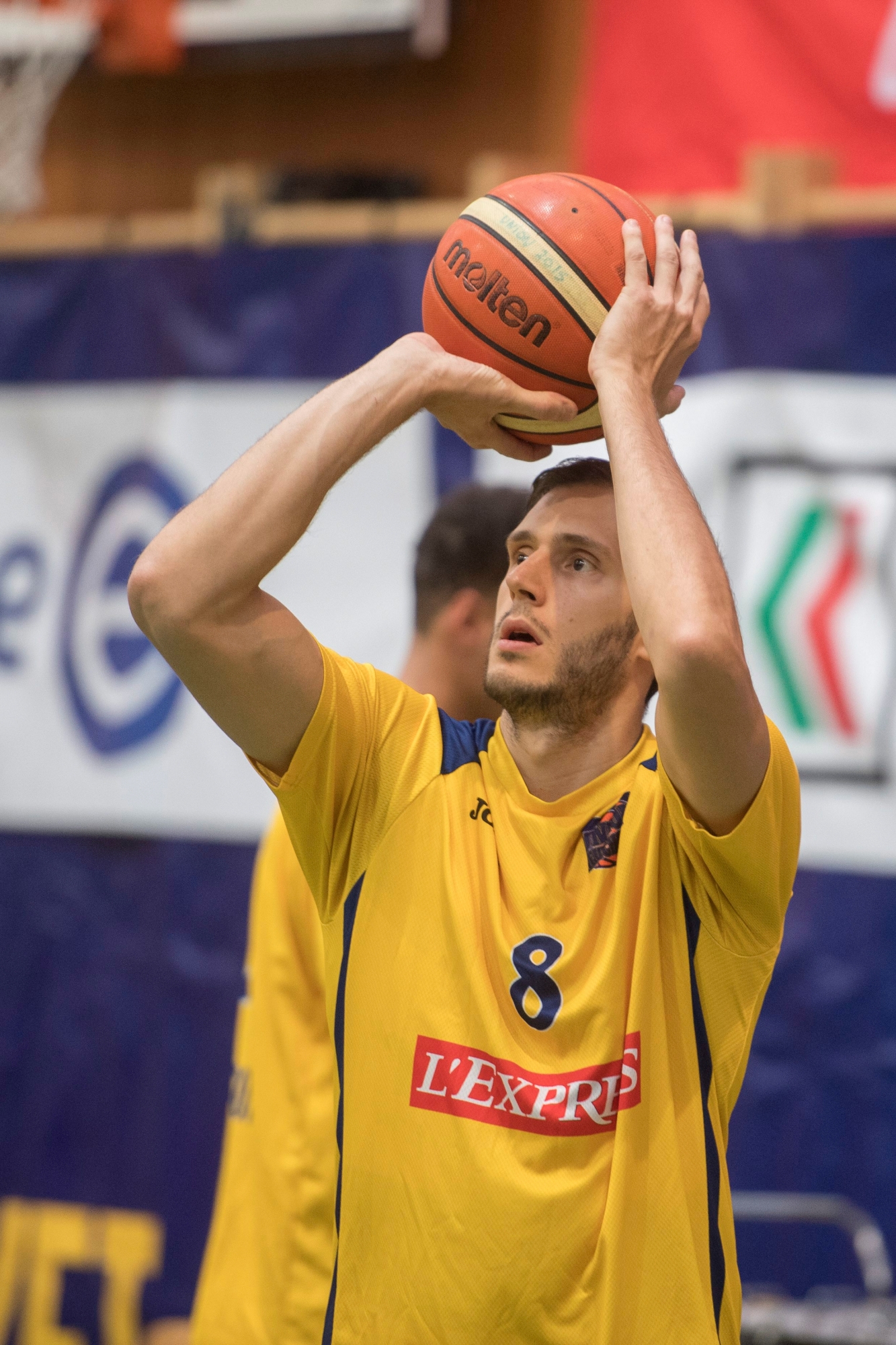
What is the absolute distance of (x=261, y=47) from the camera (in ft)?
→ 17.2

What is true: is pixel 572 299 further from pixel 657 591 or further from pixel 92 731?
pixel 92 731

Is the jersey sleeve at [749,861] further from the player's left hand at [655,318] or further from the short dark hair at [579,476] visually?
the player's left hand at [655,318]

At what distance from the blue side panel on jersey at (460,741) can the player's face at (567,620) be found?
127mm

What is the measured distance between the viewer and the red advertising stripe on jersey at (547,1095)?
5.46ft

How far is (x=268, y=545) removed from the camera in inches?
66.8

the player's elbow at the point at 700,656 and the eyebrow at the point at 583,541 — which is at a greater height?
the eyebrow at the point at 583,541

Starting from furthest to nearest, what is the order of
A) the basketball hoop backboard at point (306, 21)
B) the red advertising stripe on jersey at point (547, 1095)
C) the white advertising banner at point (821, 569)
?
the basketball hoop backboard at point (306, 21)
the white advertising banner at point (821, 569)
the red advertising stripe on jersey at point (547, 1095)

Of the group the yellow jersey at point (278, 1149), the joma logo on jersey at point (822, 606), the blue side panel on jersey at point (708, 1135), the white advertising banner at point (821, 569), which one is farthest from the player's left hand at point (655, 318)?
the joma logo on jersey at point (822, 606)

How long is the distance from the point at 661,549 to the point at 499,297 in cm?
45

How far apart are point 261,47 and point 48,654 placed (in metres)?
2.45

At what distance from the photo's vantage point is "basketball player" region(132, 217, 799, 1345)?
163cm

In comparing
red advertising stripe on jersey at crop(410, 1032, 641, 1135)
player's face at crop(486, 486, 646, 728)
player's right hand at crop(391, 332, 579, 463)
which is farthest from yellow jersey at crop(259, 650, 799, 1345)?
player's right hand at crop(391, 332, 579, 463)

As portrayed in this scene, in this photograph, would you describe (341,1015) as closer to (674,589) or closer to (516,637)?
(516,637)

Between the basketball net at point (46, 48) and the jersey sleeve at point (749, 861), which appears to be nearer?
the jersey sleeve at point (749, 861)
